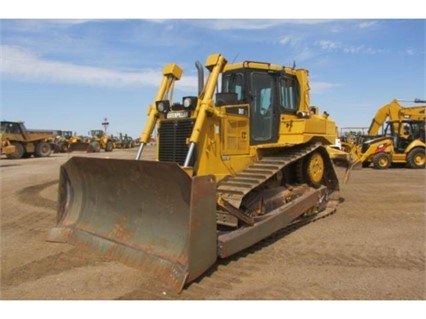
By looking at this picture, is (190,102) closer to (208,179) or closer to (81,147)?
(208,179)

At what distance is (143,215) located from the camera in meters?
5.22

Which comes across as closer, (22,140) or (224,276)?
(224,276)

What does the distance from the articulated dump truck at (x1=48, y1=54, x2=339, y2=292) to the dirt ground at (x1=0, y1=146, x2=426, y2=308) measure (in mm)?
225

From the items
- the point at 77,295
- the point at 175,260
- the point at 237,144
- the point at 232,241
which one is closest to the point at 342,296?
the point at 232,241

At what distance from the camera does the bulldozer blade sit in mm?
4453

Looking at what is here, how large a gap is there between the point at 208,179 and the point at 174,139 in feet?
6.59

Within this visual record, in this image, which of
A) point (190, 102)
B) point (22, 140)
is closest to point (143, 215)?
point (190, 102)

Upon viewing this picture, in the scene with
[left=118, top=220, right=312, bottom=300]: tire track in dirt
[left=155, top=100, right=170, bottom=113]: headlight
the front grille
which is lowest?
[left=118, top=220, right=312, bottom=300]: tire track in dirt

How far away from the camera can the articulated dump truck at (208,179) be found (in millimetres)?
4652

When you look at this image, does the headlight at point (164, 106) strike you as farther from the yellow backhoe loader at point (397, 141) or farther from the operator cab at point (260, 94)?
the yellow backhoe loader at point (397, 141)

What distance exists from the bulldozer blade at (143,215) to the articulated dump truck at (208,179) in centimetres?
1

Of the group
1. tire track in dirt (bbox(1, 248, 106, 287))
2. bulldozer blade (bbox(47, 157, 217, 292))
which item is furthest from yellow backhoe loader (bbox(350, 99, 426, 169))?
tire track in dirt (bbox(1, 248, 106, 287))

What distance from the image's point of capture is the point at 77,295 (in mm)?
4145

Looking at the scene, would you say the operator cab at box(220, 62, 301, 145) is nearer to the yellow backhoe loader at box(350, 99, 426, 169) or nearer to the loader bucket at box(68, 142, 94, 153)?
the yellow backhoe loader at box(350, 99, 426, 169)
